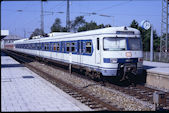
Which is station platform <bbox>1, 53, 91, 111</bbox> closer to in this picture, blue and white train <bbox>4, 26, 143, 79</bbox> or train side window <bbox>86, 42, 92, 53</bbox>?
blue and white train <bbox>4, 26, 143, 79</bbox>

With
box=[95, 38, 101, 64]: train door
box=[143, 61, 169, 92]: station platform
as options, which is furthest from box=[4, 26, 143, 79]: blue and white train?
box=[143, 61, 169, 92]: station platform

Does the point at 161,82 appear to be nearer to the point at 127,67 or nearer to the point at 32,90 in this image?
the point at 127,67

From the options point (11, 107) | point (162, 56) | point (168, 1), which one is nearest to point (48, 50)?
point (162, 56)

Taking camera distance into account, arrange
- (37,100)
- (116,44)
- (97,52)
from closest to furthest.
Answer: (37,100)
(116,44)
(97,52)

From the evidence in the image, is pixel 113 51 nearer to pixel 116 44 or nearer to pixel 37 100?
pixel 116 44

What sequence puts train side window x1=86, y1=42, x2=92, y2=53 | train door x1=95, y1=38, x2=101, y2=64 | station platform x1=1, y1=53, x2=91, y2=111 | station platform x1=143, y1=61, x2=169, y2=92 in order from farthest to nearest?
train side window x1=86, y1=42, x2=92, y2=53, train door x1=95, y1=38, x2=101, y2=64, station platform x1=143, y1=61, x2=169, y2=92, station platform x1=1, y1=53, x2=91, y2=111

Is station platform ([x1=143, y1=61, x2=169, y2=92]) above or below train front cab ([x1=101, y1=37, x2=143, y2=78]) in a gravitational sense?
below

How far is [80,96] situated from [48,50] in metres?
15.1

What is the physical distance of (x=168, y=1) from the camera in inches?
1029

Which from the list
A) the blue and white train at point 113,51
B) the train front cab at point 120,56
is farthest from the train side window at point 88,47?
the train front cab at point 120,56

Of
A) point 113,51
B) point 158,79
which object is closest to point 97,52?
point 113,51

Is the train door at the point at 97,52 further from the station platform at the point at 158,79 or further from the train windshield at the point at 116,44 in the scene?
the station platform at the point at 158,79

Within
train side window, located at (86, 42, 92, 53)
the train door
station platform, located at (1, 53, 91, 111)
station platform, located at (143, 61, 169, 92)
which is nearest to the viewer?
station platform, located at (1, 53, 91, 111)

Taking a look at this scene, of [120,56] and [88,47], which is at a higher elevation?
[88,47]
